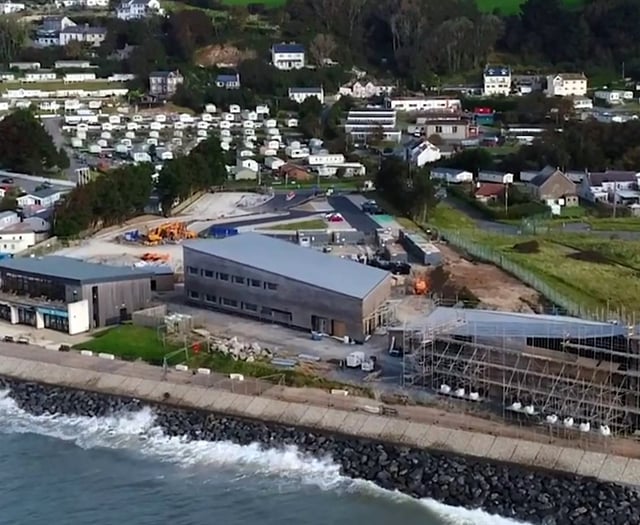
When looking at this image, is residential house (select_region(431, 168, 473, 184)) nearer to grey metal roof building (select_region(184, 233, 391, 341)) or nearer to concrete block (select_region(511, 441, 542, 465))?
grey metal roof building (select_region(184, 233, 391, 341))

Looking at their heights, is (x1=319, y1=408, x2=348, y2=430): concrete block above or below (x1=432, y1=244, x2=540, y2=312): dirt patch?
below

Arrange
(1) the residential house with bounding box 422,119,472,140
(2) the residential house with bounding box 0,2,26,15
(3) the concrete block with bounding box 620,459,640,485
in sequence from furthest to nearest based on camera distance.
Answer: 1. (2) the residential house with bounding box 0,2,26,15
2. (1) the residential house with bounding box 422,119,472,140
3. (3) the concrete block with bounding box 620,459,640,485

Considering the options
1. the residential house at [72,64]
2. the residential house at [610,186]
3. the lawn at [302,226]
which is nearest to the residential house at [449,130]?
the residential house at [610,186]

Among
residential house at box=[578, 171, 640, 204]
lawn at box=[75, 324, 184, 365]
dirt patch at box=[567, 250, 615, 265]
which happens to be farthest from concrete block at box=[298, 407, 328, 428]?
residential house at box=[578, 171, 640, 204]

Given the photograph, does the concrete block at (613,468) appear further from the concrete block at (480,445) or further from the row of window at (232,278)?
the row of window at (232,278)

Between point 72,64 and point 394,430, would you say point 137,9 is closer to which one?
point 72,64

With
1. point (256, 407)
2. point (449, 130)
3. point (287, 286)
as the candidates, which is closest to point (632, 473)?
point (256, 407)

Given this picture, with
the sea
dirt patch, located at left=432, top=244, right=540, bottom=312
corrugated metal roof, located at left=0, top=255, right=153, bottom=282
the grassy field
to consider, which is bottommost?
the sea
